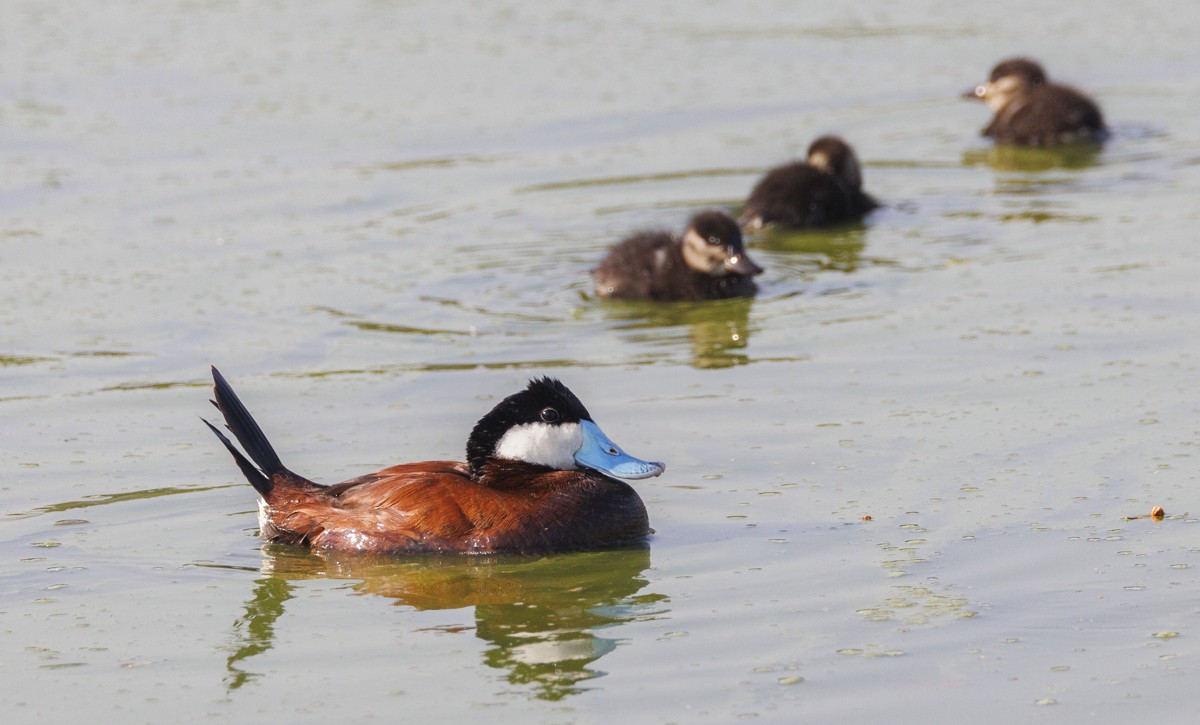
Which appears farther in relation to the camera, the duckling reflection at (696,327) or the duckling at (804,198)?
the duckling at (804,198)

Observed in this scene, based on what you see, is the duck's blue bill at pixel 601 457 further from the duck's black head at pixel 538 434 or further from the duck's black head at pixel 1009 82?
the duck's black head at pixel 1009 82

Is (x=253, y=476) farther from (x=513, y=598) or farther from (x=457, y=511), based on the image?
(x=513, y=598)

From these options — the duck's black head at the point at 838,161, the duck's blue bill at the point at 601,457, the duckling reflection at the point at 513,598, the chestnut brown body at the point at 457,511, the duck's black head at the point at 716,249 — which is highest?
the duck's black head at the point at 838,161

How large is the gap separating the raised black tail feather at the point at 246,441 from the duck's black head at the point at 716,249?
392cm

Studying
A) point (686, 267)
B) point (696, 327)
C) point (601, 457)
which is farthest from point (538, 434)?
point (686, 267)

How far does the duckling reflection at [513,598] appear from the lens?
487 centimetres

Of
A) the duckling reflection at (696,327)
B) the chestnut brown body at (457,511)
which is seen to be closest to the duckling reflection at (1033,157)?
the duckling reflection at (696,327)

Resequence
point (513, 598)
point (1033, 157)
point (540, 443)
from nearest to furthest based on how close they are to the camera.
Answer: point (513, 598), point (540, 443), point (1033, 157)

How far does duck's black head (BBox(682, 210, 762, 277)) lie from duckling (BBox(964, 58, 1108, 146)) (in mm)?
3954

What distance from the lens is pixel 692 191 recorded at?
12.0 metres

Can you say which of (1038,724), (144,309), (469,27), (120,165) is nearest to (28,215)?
(120,165)

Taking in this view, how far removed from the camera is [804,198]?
11.0 metres

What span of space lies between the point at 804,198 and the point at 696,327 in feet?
7.17

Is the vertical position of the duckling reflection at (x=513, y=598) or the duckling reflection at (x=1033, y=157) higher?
the duckling reflection at (x=1033, y=157)
